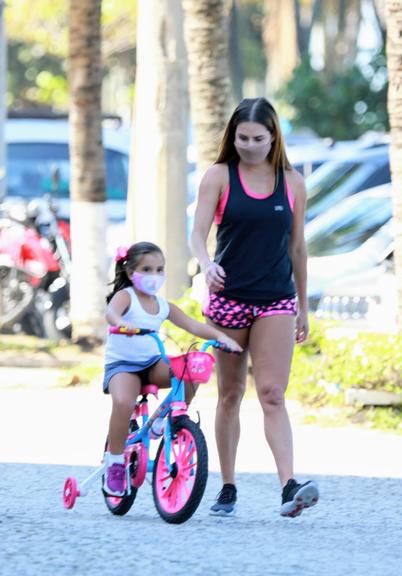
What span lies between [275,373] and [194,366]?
41cm

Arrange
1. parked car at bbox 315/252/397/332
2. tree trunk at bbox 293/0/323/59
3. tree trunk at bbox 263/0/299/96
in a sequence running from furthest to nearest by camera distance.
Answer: tree trunk at bbox 293/0/323/59 → tree trunk at bbox 263/0/299/96 → parked car at bbox 315/252/397/332

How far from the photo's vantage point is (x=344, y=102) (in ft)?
124

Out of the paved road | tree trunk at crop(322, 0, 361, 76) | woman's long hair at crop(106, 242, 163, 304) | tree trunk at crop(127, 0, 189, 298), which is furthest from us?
tree trunk at crop(322, 0, 361, 76)

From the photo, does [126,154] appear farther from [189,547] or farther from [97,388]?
[189,547]

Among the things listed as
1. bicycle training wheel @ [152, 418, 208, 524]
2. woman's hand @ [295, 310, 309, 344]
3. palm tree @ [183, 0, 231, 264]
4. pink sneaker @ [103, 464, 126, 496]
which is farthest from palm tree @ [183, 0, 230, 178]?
bicycle training wheel @ [152, 418, 208, 524]

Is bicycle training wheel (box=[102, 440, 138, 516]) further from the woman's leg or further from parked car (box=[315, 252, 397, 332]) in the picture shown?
parked car (box=[315, 252, 397, 332])

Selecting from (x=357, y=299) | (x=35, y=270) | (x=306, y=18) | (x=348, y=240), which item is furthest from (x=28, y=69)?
(x=357, y=299)

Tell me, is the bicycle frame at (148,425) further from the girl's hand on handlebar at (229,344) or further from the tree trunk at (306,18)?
the tree trunk at (306,18)

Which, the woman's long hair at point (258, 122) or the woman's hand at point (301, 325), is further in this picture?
the woman's hand at point (301, 325)

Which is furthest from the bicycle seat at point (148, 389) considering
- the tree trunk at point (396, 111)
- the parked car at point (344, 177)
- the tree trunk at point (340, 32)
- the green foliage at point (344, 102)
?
the tree trunk at point (340, 32)

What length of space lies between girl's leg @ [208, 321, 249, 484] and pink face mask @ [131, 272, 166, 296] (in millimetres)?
299

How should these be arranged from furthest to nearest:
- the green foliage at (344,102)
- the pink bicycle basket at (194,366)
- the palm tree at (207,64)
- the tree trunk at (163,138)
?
1. the green foliage at (344,102)
2. the tree trunk at (163,138)
3. the palm tree at (207,64)
4. the pink bicycle basket at (194,366)

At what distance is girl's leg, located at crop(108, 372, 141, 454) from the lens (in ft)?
26.0

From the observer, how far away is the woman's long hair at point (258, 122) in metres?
7.92
